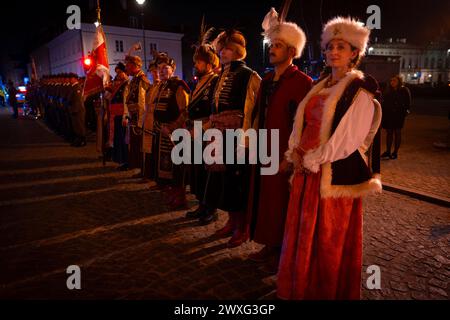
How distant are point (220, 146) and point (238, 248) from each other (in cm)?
122

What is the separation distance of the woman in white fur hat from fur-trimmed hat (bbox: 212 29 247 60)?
4.71 ft

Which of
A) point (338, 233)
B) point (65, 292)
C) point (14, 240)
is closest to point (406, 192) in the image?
point (338, 233)

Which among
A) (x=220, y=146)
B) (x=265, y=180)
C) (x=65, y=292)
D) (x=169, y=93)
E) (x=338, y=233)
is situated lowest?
(x=65, y=292)

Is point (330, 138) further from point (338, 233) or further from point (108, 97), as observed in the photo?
point (108, 97)

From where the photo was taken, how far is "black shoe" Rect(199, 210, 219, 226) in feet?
15.4

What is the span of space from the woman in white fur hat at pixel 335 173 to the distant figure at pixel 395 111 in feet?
21.7

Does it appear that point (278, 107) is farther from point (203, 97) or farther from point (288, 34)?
point (203, 97)

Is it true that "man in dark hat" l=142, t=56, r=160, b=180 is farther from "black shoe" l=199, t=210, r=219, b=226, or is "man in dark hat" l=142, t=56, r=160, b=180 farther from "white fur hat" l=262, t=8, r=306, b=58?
"white fur hat" l=262, t=8, r=306, b=58

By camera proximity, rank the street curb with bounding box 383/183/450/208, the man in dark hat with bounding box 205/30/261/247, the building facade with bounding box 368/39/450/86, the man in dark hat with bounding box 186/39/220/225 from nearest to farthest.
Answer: the man in dark hat with bounding box 205/30/261/247
the man in dark hat with bounding box 186/39/220/225
the street curb with bounding box 383/183/450/208
the building facade with bounding box 368/39/450/86

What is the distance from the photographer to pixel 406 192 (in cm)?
576

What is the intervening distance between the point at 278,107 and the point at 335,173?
94cm

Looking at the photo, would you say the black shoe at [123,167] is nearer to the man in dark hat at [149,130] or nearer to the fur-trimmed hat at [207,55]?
the man in dark hat at [149,130]

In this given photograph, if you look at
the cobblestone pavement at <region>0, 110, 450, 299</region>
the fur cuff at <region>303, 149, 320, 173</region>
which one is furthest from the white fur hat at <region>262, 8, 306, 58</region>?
the cobblestone pavement at <region>0, 110, 450, 299</region>

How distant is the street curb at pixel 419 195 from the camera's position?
Answer: 5254 millimetres
